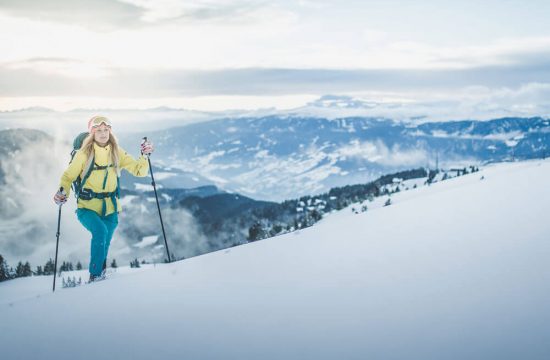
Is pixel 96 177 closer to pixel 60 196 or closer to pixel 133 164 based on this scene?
pixel 60 196

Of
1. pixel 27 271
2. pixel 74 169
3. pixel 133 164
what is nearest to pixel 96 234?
pixel 74 169

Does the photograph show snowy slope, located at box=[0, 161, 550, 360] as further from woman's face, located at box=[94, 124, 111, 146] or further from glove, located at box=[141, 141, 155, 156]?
glove, located at box=[141, 141, 155, 156]

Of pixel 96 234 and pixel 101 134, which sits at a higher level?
pixel 101 134

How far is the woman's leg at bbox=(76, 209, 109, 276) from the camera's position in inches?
301

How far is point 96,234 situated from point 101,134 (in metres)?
1.65

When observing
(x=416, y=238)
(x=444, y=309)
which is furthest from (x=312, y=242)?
(x=444, y=309)

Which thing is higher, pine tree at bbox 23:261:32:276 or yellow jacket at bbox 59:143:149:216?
yellow jacket at bbox 59:143:149:216

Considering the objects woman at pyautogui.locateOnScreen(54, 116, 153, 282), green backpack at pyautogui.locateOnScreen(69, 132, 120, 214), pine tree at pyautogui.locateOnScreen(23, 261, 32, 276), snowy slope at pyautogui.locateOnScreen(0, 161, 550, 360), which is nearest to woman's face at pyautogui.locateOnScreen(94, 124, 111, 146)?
woman at pyautogui.locateOnScreen(54, 116, 153, 282)

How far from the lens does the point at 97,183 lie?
765 centimetres

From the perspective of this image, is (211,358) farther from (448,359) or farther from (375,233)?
(375,233)

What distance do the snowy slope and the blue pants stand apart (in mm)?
2232

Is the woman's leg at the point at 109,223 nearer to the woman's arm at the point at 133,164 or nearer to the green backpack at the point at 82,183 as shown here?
the green backpack at the point at 82,183

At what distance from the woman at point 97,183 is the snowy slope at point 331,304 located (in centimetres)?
231

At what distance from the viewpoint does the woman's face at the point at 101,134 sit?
297 inches
